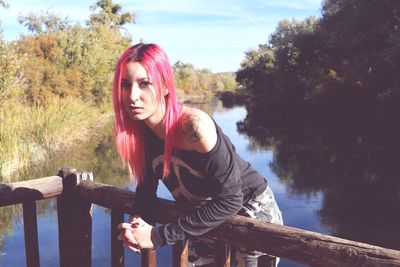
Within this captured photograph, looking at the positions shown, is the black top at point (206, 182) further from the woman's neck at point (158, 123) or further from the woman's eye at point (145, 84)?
the woman's eye at point (145, 84)

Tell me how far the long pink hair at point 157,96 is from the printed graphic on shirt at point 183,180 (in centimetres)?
4

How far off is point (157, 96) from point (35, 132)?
1161 cm

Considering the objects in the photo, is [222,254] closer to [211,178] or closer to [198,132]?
[211,178]

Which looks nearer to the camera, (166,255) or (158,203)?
(158,203)

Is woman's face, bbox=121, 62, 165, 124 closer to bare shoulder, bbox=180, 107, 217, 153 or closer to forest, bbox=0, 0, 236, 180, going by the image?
bare shoulder, bbox=180, 107, 217, 153

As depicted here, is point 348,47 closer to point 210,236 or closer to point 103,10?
point 210,236

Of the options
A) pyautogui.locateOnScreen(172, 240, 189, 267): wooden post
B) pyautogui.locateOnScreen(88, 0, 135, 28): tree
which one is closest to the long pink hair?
pyautogui.locateOnScreen(172, 240, 189, 267): wooden post

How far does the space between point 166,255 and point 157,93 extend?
5.56 metres

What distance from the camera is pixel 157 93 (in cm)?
161

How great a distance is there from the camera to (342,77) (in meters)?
20.8

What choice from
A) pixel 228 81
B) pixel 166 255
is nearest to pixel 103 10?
pixel 166 255

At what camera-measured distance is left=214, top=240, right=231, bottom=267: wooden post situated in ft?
5.75

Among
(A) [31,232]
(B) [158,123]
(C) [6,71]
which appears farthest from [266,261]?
(C) [6,71]

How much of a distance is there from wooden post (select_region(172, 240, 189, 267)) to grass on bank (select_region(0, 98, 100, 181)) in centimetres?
849
